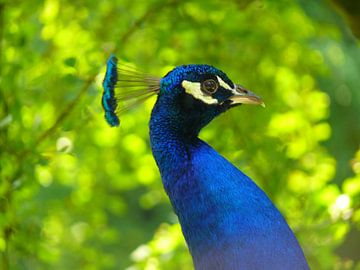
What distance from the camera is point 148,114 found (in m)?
3.13

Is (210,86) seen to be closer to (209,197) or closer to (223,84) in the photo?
(223,84)

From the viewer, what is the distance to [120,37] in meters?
2.50

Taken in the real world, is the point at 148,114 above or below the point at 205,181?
above

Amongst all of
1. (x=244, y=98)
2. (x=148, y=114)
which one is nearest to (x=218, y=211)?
(x=244, y=98)

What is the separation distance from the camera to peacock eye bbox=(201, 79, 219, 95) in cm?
179

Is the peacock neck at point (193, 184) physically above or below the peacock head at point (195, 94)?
below

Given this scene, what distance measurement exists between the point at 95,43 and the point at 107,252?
1.94 meters

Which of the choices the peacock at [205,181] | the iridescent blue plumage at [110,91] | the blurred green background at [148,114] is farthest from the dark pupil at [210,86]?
the blurred green background at [148,114]

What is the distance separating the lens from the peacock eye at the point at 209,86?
1790 millimetres

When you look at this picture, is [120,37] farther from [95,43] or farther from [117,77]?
[117,77]

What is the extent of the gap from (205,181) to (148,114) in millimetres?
1430

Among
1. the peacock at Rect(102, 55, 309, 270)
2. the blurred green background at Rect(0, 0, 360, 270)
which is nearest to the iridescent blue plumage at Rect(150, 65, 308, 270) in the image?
the peacock at Rect(102, 55, 309, 270)

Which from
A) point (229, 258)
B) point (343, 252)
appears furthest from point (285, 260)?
point (343, 252)

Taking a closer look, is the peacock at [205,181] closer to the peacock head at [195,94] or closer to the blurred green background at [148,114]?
the peacock head at [195,94]
